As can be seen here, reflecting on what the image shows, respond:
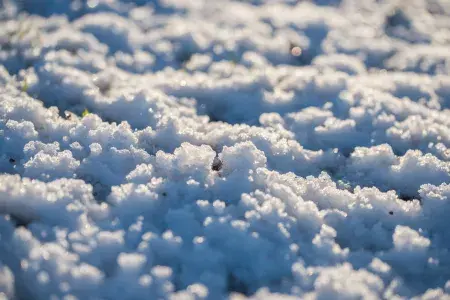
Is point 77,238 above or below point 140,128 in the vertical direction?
below

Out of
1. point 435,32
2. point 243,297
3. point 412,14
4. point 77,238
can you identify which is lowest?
point 243,297

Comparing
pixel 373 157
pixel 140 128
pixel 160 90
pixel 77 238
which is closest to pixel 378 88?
pixel 373 157

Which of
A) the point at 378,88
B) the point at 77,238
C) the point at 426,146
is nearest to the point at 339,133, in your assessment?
the point at 426,146

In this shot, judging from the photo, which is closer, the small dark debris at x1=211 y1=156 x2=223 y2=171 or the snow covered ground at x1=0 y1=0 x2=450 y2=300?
the snow covered ground at x1=0 y1=0 x2=450 y2=300

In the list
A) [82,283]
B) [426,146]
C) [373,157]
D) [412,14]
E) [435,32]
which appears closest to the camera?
[82,283]

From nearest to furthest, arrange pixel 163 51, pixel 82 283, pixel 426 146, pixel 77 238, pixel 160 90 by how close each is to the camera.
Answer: pixel 82 283 → pixel 77 238 → pixel 426 146 → pixel 160 90 → pixel 163 51

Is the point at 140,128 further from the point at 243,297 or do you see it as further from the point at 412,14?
the point at 412,14

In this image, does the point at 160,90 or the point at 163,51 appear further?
the point at 163,51

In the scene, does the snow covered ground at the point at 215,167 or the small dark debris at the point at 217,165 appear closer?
the snow covered ground at the point at 215,167
